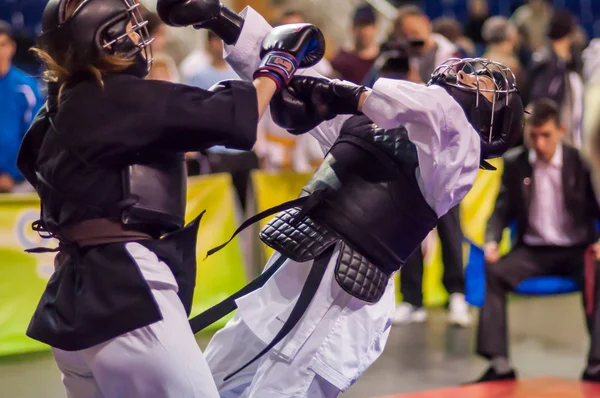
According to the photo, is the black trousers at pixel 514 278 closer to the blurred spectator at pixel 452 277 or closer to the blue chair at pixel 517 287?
the blue chair at pixel 517 287

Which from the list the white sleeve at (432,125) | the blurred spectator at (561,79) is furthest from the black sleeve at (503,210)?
the white sleeve at (432,125)

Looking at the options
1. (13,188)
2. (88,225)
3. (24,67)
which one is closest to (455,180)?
(88,225)

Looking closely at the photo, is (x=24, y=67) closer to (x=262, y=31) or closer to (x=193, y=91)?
(x=262, y=31)

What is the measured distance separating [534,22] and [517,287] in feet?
18.0

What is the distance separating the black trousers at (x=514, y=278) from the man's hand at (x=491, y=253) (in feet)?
0.09

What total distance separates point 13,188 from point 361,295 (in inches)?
164

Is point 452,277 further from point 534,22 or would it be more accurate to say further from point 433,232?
point 534,22

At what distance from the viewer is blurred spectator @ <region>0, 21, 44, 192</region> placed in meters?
6.30

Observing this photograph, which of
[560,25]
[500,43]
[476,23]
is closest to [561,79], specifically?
[560,25]

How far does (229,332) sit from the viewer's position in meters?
3.17

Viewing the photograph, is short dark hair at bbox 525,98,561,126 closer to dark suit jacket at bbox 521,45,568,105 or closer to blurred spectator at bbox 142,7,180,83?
dark suit jacket at bbox 521,45,568,105

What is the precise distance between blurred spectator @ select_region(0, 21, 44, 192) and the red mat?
3.29 meters

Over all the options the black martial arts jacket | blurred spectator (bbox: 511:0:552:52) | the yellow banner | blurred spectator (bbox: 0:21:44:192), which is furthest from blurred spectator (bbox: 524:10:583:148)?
Answer: the black martial arts jacket

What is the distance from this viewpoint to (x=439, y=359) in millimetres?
5535
